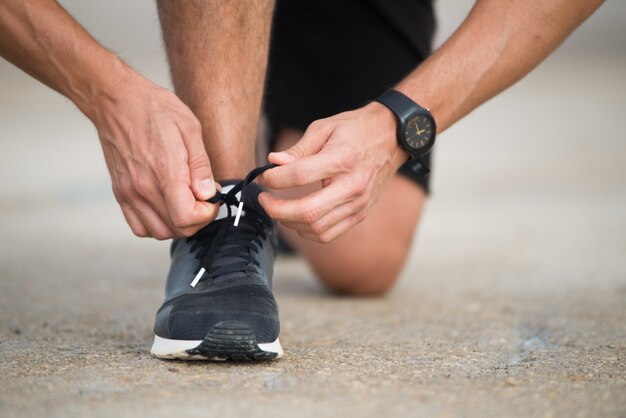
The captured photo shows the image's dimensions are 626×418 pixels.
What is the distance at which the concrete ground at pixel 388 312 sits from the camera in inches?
54.6

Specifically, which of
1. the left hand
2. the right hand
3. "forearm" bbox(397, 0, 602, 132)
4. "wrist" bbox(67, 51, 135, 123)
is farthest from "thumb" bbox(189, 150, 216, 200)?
"forearm" bbox(397, 0, 602, 132)

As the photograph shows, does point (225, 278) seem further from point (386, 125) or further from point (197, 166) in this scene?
point (386, 125)

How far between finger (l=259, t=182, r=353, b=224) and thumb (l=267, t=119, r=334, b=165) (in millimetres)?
77

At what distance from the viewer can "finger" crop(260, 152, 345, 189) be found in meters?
1.58

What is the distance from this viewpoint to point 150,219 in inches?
66.4

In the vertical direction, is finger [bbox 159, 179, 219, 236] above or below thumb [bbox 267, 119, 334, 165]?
below

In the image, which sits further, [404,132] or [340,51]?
[340,51]

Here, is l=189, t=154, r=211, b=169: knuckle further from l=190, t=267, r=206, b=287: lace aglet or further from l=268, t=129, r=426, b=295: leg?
l=268, t=129, r=426, b=295: leg

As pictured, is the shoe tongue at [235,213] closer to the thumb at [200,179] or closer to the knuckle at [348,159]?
the thumb at [200,179]

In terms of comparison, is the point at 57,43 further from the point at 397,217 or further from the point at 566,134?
the point at 566,134

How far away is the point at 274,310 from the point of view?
1647 millimetres

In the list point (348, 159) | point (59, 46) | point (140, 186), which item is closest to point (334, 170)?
point (348, 159)

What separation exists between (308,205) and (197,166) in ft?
0.76

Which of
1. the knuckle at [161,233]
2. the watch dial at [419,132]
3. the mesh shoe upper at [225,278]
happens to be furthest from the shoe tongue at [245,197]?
the watch dial at [419,132]
